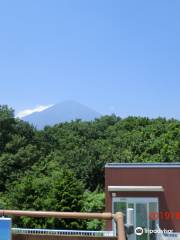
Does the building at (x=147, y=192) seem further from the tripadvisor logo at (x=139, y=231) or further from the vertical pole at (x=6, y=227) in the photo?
the vertical pole at (x=6, y=227)

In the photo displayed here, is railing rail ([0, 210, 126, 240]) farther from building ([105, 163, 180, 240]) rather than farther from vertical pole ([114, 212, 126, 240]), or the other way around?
building ([105, 163, 180, 240])

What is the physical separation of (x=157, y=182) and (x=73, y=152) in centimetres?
1803

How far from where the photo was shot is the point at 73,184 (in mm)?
22094

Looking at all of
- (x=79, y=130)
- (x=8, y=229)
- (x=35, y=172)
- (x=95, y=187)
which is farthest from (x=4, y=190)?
(x=8, y=229)

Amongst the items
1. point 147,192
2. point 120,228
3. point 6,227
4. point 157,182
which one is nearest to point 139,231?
point 147,192

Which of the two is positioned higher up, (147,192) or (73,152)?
(73,152)

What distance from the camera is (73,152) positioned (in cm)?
3650

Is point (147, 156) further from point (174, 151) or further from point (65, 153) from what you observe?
point (65, 153)

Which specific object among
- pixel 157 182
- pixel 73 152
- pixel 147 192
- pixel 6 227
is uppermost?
pixel 73 152

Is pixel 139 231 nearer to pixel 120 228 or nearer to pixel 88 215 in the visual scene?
pixel 88 215

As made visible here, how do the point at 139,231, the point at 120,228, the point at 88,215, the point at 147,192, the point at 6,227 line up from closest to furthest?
the point at 120,228 → the point at 88,215 → the point at 6,227 → the point at 139,231 → the point at 147,192

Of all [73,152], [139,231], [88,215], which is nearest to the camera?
[88,215]

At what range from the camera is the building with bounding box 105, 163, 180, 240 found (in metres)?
18.5

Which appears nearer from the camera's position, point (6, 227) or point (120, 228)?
point (120, 228)
